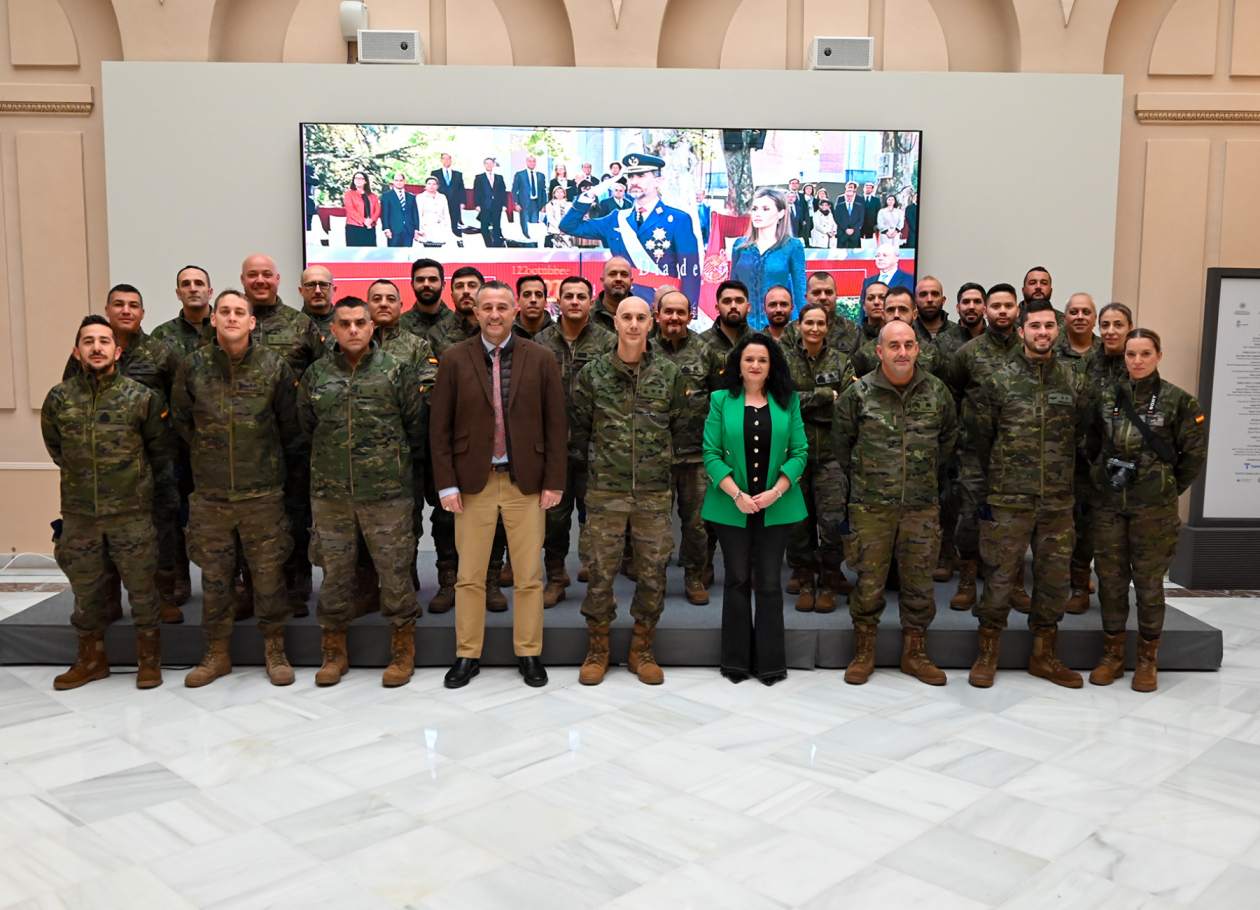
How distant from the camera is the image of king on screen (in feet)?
23.7

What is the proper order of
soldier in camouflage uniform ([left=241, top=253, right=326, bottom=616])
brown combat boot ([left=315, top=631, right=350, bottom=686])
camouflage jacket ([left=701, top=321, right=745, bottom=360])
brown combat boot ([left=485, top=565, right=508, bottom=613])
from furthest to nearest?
camouflage jacket ([left=701, top=321, right=745, bottom=360]), brown combat boot ([left=485, top=565, right=508, bottom=613]), soldier in camouflage uniform ([left=241, top=253, right=326, bottom=616]), brown combat boot ([left=315, top=631, right=350, bottom=686])

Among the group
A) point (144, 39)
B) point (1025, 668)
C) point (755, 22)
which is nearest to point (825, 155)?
point (755, 22)

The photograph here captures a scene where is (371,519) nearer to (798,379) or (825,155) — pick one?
(798,379)

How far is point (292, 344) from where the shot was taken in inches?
208

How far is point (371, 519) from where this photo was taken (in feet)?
15.4

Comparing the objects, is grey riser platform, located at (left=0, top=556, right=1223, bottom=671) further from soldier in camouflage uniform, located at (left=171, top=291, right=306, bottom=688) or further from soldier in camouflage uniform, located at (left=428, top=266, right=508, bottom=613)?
soldier in camouflage uniform, located at (left=171, top=291, right=306, bottom=688)

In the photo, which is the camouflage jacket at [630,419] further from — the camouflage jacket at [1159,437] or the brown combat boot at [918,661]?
the camouflage jacket at [1159,437]

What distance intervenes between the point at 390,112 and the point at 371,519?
12.0ft

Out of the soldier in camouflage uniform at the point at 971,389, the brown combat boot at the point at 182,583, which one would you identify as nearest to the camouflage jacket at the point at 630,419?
the soldier in camouflage uniform at the point at 971,389

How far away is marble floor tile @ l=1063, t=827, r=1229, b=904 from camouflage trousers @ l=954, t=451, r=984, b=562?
2188 mm

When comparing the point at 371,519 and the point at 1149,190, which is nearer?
the point at 371,519

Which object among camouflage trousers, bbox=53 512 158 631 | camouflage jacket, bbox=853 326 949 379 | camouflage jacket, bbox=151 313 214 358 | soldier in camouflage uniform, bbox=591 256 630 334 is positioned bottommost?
camouflage trousers, bbox=53 512 158 631

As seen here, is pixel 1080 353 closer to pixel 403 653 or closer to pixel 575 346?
pixel 575 346

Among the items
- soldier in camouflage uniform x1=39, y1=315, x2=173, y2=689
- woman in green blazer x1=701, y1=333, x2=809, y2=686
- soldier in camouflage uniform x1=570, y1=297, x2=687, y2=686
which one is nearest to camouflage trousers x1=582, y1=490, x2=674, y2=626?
soldier in camouflage uniform x1=570, y1=297, x2=687, y2=686
